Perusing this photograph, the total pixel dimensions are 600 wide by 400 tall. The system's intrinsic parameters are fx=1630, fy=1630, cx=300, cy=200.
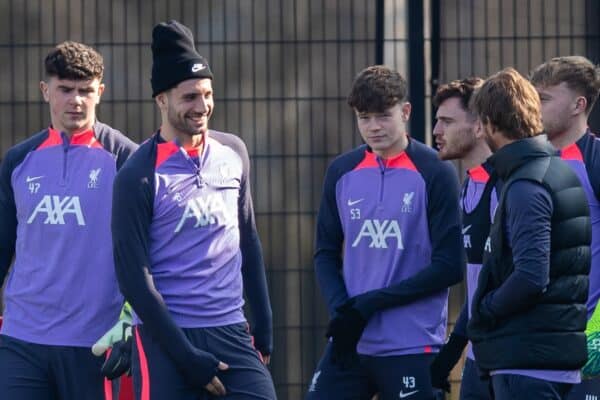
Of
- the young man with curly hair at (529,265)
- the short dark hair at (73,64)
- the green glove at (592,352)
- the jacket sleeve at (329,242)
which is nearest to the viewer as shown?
the young man with curly hair at (529,265)

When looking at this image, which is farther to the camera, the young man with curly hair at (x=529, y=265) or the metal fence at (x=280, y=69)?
the metal fence at (x=280, y=69)

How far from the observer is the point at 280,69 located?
10.2 meters

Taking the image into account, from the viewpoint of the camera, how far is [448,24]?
32.7 ft

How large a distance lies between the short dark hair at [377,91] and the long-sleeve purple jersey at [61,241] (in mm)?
1126

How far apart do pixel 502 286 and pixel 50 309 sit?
2163 millimetres

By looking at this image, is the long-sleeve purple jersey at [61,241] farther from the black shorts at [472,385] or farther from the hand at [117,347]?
the black shorts at [472,385]


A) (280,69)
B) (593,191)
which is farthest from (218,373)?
(280,69)

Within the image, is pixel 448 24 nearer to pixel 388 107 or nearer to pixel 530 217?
pixel 388 107

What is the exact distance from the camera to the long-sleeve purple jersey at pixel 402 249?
729 centimetres

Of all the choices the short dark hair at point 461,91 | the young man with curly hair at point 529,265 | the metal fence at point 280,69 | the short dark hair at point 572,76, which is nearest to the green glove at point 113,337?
the young man with curly hair at point 529,265

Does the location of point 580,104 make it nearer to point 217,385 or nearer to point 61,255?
point 217,385

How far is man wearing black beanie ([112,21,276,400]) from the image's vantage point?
6.41m

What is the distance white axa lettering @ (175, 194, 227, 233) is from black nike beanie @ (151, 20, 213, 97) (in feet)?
1.61

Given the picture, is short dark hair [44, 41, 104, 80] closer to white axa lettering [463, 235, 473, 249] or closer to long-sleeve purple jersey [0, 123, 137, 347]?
long-sleeve purple jersey [0, 123, 137, 347]
